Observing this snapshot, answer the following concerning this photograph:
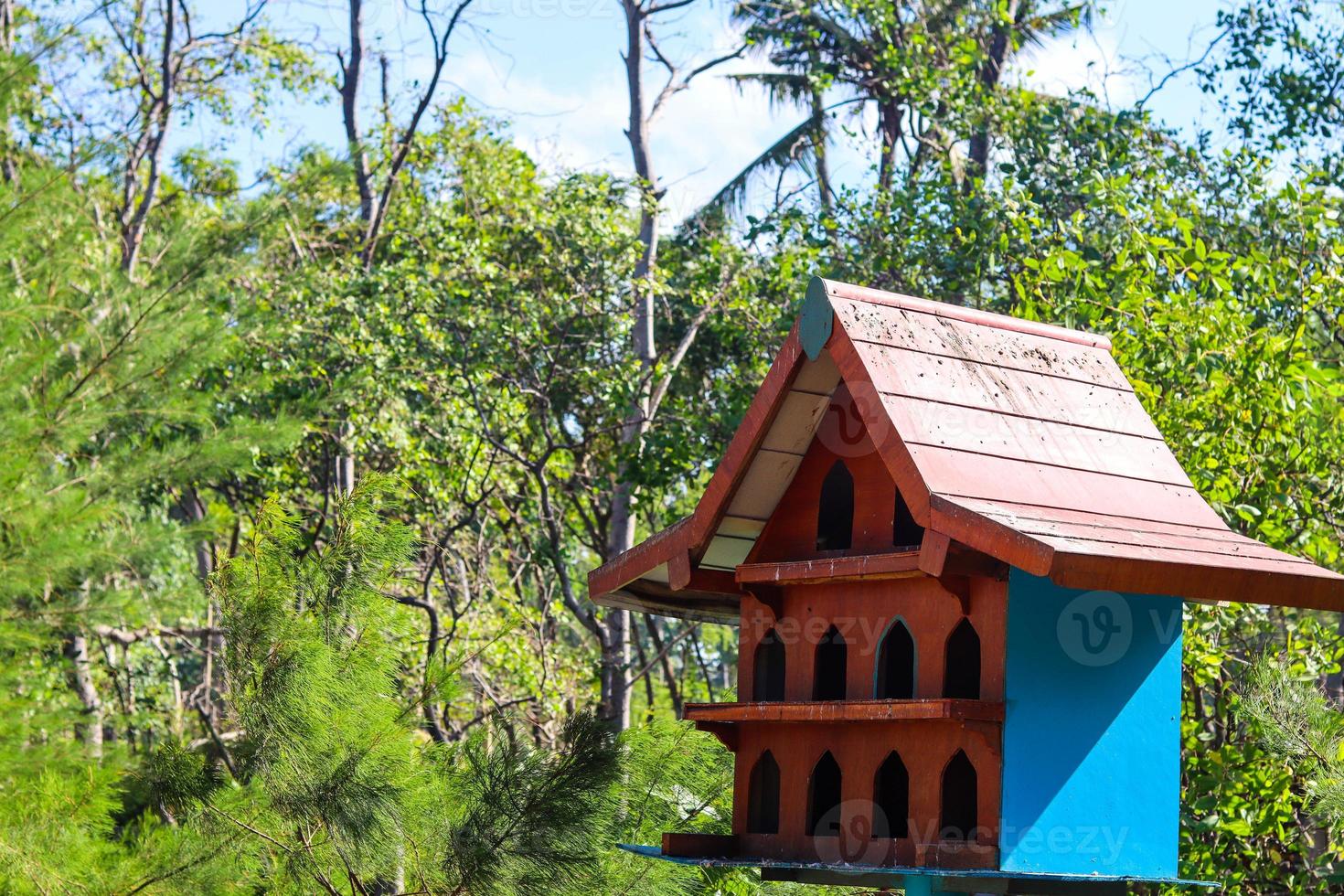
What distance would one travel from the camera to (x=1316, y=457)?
677 cm

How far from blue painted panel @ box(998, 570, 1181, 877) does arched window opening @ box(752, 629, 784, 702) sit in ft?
3.12

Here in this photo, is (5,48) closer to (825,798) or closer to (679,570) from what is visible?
(679,570)

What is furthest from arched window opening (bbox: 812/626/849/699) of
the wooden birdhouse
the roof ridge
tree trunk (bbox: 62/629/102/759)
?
tree trunk (bbox: 62/629/102/759)

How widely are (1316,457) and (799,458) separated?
349cm

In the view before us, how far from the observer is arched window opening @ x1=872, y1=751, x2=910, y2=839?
13.0 ft

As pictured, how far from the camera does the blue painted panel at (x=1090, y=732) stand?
367 centimetres

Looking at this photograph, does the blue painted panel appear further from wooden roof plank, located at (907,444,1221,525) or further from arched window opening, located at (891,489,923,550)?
arched window opening, located at (891,489,923,550)

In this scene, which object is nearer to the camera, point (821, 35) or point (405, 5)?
point (405, 5)

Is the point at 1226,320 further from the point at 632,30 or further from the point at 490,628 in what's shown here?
the point at 490,628

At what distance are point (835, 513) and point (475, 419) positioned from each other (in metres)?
7.07

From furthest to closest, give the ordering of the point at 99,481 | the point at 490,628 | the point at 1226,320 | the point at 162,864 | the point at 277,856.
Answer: the point at 490,628 → the point at 99,481 → the point at 1226,320 → the point at 162,864 → the point at 277,856

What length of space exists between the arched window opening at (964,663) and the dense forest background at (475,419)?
3.83 ft

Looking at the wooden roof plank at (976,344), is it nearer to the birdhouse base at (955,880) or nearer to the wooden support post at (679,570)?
the wooden support post at (679,570)

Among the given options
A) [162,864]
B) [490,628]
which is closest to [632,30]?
[490,628]
